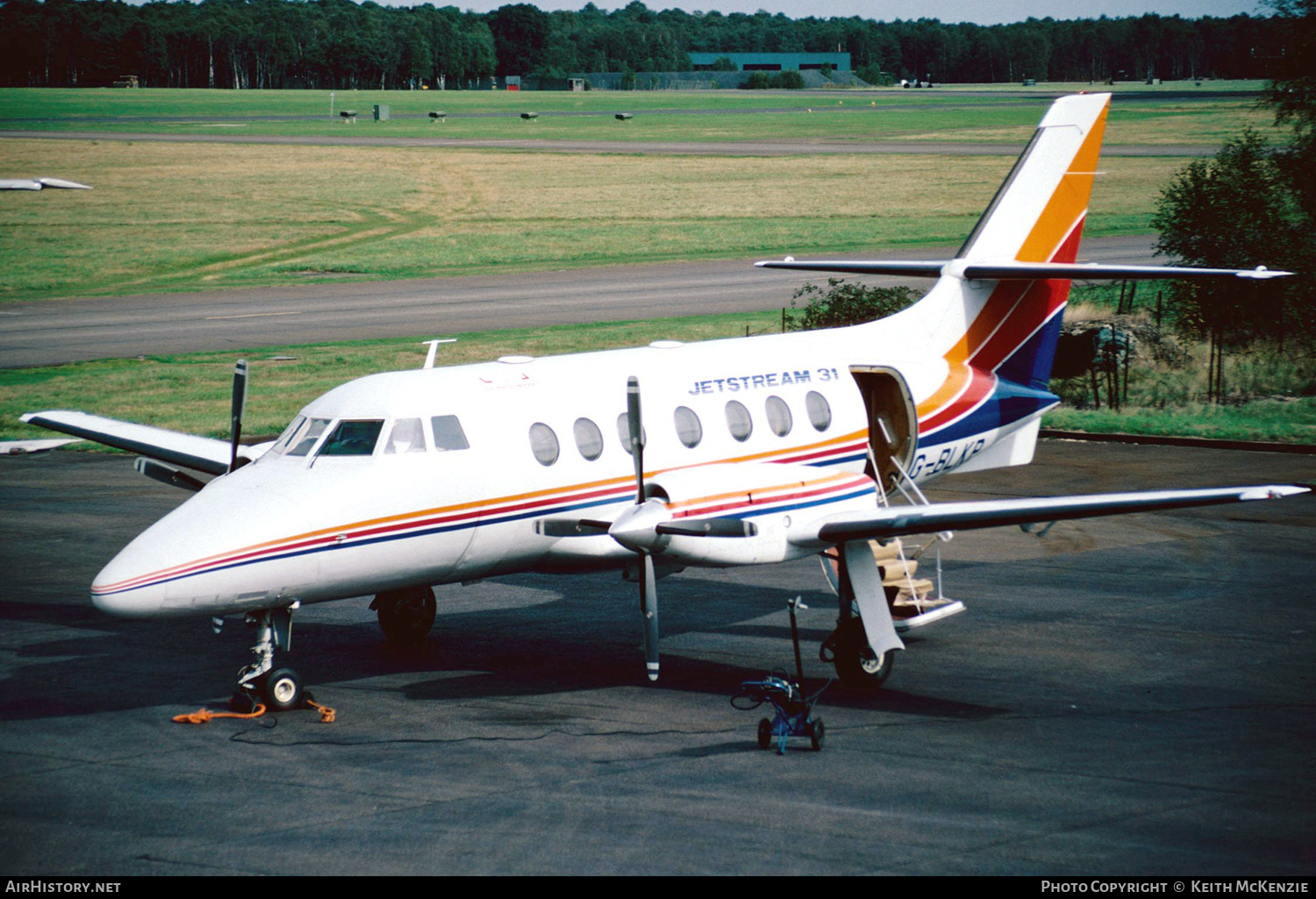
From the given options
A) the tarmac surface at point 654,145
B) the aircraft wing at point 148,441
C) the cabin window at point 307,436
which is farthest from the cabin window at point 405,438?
the tarmac surface at point 654,145

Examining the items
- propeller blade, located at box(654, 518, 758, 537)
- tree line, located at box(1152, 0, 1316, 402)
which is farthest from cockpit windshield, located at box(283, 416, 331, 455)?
tree line, located at box(1152, 0, 1316, 402)

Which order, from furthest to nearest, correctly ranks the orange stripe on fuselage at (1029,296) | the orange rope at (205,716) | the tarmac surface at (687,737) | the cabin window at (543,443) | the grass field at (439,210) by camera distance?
the grass field at (439,210) < the orange stripe on fuselage at (1029,296) < the cabin window at (543,443) < the orange rope at (205,716) < the tarmac surface at (687,737)

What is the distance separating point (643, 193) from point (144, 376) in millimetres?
54818

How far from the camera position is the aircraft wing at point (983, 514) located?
1459 centimetres

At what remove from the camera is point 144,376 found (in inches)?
1578

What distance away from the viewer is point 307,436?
15766 mm

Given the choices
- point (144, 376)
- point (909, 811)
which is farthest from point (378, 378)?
point (144, 376)

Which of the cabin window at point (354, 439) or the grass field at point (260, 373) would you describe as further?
the grass field at point (260, 373)

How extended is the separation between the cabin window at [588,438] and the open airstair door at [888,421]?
13.6 ft

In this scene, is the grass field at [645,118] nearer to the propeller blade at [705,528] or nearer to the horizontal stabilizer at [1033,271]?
the horizontal stabilizer at [1033,271]

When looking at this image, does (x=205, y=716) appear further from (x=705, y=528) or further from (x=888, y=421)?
(x=888, y=421)

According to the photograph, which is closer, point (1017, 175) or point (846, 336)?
point (846, 336)

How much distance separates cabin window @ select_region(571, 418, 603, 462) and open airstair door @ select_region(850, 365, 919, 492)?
415 cm
